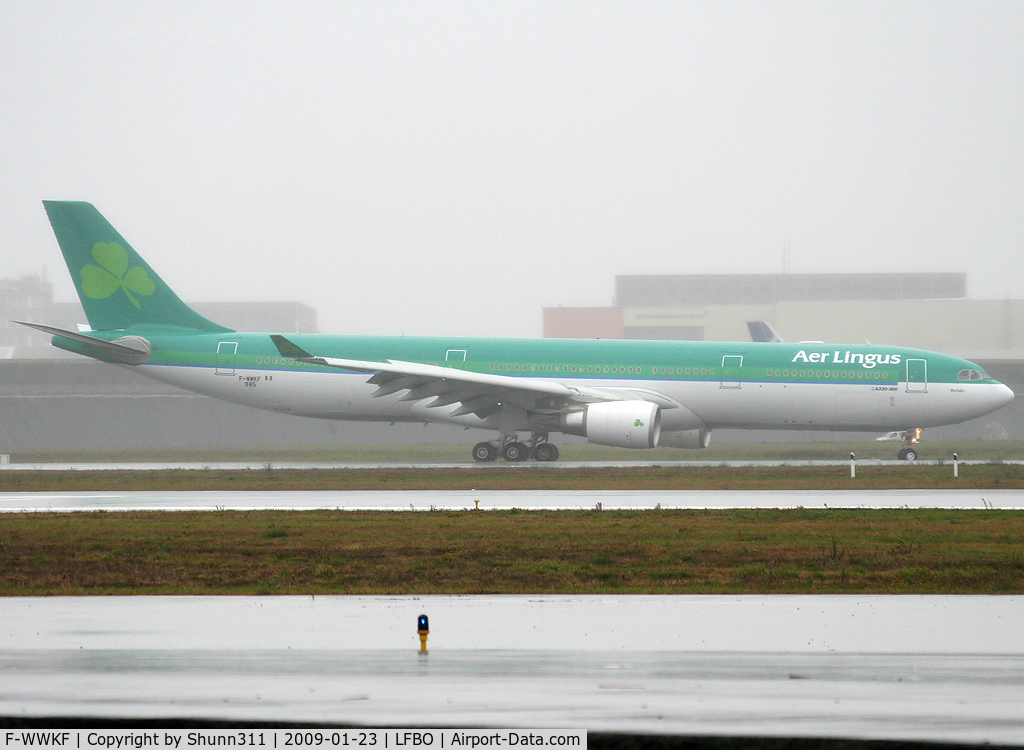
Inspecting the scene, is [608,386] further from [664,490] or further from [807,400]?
[664,490]

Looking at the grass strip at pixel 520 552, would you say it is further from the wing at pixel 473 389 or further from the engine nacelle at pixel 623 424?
the wing at pixel 473 389

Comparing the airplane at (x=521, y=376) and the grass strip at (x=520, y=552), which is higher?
the airplane at (x=521, y=376)

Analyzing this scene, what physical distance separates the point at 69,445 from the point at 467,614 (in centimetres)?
4241

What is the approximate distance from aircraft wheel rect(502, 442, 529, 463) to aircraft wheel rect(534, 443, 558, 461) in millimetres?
316

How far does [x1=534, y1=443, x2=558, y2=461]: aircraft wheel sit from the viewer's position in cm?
3008

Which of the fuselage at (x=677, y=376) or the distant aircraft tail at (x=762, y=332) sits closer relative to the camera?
the fuselage at (x=677, y=376)

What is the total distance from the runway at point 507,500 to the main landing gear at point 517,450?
7.77 meters

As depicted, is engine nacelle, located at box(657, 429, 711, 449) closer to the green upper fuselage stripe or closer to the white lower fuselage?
the white lower fuselage

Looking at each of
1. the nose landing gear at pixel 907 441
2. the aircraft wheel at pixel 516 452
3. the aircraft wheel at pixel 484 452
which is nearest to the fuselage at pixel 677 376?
the aircraft wheel at pixel 516 452

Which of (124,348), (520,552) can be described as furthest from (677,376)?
(520,552)

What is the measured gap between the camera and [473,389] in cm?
2867

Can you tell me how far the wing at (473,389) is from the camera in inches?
1108

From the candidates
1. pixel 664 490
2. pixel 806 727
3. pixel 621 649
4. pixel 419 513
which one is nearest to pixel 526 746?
pixel 806 727

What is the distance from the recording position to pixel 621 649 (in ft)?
27.0
